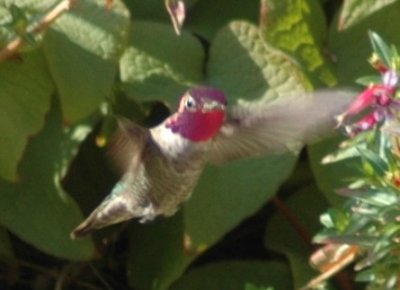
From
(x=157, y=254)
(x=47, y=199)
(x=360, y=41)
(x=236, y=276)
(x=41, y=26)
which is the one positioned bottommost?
(x=236, y=276)

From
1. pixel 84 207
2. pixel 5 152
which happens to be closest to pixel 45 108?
pixel 5 152

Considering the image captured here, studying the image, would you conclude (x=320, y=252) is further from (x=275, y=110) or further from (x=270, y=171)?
(x=275, y=110)

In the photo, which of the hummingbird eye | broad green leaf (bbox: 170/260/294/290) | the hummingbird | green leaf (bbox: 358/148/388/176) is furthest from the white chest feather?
broad green leaf (bbox: 170/260/294/290)

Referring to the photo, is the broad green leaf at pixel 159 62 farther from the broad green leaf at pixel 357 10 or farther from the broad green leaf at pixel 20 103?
the broad green leaf at pixel 357 10

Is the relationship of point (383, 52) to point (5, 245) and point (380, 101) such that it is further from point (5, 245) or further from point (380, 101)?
point (5, 245)

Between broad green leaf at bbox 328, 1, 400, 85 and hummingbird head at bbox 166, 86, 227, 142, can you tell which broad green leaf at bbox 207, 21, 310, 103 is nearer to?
broad green leaf at bbox 328, 1, 400, 85

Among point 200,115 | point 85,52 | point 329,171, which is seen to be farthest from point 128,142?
point 329,171

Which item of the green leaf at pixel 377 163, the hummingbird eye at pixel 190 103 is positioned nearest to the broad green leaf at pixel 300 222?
the green leaf at pixel 377 163
